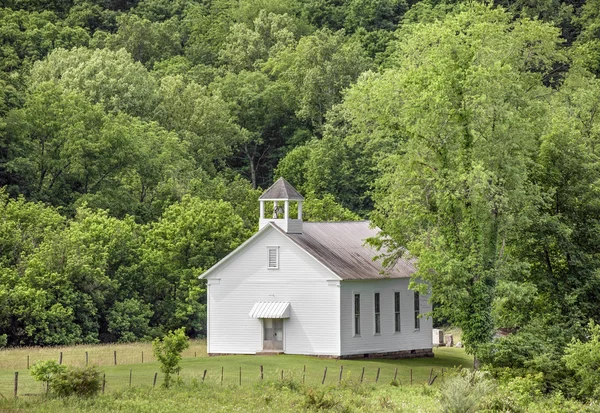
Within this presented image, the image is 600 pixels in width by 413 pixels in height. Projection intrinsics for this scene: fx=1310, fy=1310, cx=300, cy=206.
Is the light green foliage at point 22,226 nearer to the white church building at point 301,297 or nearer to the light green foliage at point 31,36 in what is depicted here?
the white church building at point 301,297

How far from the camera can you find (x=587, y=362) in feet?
175

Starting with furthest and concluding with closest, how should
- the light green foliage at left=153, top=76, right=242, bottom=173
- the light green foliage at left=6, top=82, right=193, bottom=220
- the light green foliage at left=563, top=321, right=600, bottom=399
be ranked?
1. the light green foliage at left=153, top=76, right=242, bottom=173
2. the light green foliage at left=6, top=82, right=193, bottom=220
3. the light green foliage at left=563, top=321, right=600, bottom=399

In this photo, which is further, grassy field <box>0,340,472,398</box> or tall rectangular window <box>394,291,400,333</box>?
tall rectangular window <box>394,291,400,333</box>

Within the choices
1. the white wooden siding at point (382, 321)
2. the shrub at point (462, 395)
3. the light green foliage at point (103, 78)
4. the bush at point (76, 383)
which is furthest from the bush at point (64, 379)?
the light green foliage at point (103, 78)

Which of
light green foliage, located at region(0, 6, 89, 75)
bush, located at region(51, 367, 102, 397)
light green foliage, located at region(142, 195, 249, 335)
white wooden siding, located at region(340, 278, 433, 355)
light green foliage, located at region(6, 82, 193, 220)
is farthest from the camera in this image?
light green foliage, located at region(0, 6, 89, 75)

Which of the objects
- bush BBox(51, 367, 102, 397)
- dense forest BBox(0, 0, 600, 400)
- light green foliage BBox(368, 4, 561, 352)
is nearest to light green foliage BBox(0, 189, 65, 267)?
dense forest BBox(0, 0, 600, 400)

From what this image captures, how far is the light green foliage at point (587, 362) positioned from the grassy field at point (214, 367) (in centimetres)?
698

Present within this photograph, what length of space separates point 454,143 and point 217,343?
15.7m

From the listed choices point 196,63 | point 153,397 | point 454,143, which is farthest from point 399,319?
point 196,63

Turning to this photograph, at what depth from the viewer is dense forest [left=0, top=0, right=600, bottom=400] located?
59969 millimetres

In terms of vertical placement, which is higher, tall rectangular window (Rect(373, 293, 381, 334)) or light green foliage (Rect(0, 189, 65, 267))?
light green foliage (Rect(0, 189, 65, 267))

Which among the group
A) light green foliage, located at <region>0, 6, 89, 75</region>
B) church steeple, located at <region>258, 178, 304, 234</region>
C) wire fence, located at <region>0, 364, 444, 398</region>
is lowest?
wire fence, located at <region>0, 364, 444, 398</region>

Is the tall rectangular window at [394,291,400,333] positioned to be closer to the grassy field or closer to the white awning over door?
the grassy field

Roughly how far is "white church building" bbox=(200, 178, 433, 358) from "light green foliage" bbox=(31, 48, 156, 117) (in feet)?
113
